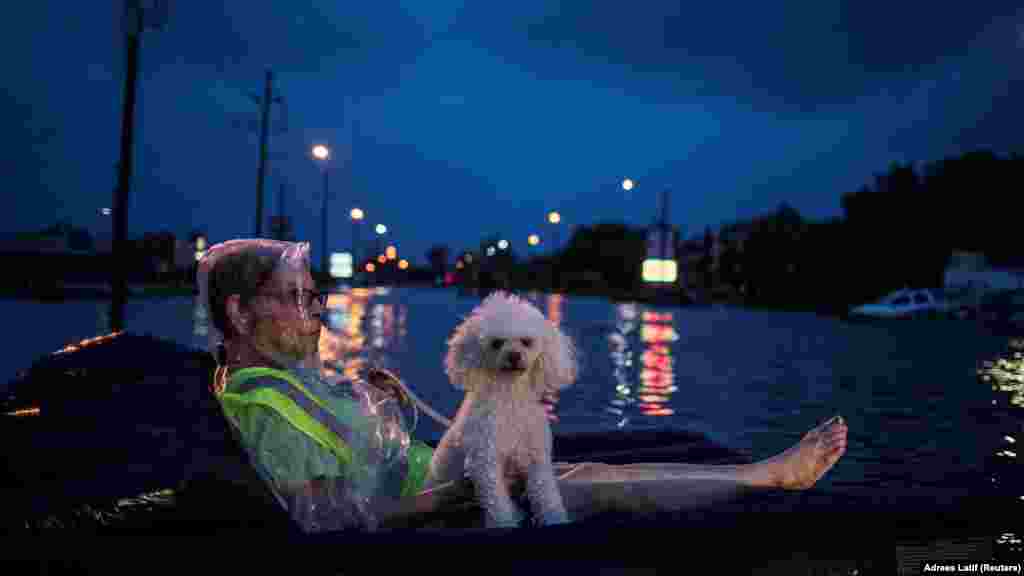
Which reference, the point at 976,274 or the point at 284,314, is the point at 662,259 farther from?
the point at 284,314

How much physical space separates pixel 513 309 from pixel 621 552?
5.44 ft

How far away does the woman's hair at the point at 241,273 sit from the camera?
2920mm

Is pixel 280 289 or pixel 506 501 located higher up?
pixel 280 289

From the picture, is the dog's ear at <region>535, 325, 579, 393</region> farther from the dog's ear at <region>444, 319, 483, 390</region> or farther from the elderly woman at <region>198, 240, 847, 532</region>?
→ the elderly woman at <region>198, 240, 847, 532</region>

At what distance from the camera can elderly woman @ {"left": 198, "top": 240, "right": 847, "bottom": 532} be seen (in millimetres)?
2797

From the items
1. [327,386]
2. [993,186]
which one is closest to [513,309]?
[327,386]

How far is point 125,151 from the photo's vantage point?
13273 mm

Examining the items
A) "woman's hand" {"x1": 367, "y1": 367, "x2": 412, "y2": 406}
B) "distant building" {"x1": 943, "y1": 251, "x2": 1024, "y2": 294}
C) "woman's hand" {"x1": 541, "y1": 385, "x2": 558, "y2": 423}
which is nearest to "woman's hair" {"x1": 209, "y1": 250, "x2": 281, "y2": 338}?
"woman's hand" {"x1": 367, "y1": 367, "x2": 412, "y2": 406}

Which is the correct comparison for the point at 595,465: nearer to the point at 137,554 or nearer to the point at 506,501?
the point at 506,501

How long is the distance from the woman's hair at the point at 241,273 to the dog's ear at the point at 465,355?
123cm

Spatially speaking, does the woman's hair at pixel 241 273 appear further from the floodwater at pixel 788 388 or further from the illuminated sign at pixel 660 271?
the illuminated sign at pixel 660 271

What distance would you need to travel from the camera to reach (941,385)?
13602 mm

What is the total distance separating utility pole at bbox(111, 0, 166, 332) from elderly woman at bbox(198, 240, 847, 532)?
1063cm

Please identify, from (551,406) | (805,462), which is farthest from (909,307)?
(805,462)
